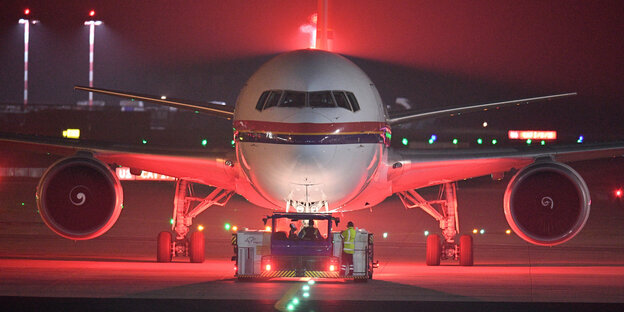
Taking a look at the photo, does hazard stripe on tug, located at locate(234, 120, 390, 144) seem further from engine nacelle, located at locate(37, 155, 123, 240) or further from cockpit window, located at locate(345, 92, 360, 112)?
engine nacelle, located at locate(37, 155, 123, 240)

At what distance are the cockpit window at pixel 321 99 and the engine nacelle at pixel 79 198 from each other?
5.14 metres

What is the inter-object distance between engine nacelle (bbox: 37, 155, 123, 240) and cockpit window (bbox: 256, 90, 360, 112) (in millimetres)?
4229

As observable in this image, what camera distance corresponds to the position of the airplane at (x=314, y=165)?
17203mm

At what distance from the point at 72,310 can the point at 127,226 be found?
21.7 metres

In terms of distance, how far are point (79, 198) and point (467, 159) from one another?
8171mm

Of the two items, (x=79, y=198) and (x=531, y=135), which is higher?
(x=531, y=135)

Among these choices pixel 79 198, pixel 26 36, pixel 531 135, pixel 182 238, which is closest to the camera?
pixel 79 198

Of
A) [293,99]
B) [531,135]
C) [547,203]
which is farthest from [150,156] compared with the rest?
[531,135]

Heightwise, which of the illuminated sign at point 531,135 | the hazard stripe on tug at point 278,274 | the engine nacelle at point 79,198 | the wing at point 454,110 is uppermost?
the illuminated sign at point 531,135

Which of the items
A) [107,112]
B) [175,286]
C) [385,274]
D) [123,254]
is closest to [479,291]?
[385,274]

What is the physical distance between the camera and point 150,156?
2148cm

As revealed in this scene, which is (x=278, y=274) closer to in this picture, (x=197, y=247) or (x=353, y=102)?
(x=353, y=102)

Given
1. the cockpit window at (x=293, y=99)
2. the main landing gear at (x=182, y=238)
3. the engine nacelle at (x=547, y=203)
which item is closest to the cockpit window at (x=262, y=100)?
the cockpit window at (x=293, y=99)

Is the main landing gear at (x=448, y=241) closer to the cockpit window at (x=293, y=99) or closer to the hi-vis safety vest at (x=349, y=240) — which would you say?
the hi-vis safety vest at (x=349, y=240)
